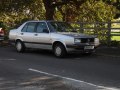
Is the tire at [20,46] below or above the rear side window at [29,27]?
below

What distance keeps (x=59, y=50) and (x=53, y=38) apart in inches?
24.1

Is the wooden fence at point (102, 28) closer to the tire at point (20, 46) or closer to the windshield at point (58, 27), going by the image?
the windshield at point (58, 27)

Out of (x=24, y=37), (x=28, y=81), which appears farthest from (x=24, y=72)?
(x=24, y=37)

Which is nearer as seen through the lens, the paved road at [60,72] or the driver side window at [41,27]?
the paved road at [60,72]

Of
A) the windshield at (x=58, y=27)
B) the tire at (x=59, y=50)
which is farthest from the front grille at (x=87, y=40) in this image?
the windshield at (x=58, y=27)

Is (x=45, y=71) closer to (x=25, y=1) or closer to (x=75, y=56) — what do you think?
(x=75, y=56)

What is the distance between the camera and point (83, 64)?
516 inches

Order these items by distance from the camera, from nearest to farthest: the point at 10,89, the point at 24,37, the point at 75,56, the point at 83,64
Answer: the point at 10,89, the point at 83,64, the point at 75,56, the point at 24,37

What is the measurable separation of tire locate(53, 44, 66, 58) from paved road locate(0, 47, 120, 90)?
220 millimetres

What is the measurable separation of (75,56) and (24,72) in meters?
4.64

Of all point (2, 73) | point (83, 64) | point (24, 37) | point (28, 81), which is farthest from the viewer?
point (24, 37)

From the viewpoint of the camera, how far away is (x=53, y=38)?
603 inches

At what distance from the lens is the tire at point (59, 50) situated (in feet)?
48.9

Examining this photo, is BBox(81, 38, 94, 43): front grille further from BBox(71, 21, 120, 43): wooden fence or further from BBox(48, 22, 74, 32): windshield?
BBox(71, 21, 120, 43): wooden fence
